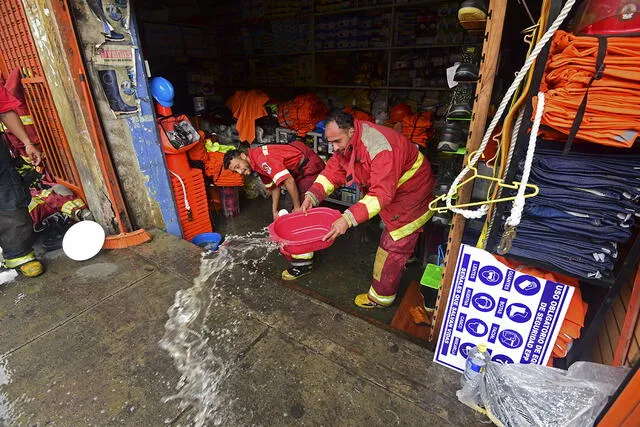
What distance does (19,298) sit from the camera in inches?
92.5

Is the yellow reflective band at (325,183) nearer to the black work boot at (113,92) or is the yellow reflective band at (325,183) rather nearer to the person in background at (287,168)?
the person in background at (287,168)

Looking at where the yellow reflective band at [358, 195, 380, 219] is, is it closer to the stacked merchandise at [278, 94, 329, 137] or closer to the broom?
the broom

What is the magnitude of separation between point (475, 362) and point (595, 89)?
121 cm

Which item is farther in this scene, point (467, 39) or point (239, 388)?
point (467, 39)

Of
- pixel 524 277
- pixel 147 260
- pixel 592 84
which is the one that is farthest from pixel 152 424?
pixel 592 84

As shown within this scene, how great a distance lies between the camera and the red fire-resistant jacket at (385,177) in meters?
2.17

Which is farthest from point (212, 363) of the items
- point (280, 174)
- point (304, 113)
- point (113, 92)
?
point (304, 113)

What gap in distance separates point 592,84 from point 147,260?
3.05 m

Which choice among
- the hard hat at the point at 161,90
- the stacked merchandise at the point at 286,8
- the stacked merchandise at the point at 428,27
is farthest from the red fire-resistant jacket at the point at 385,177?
the stacked merchandise at the point at 286,8

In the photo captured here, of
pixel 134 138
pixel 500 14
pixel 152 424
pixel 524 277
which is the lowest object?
pixel 152 424

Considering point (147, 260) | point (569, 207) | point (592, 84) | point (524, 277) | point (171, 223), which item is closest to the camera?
point (592, 84)

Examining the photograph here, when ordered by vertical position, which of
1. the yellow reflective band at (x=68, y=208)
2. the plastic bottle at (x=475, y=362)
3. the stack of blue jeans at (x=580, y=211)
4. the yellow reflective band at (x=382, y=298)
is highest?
the stack of blue jeans at (x=580, y=211)

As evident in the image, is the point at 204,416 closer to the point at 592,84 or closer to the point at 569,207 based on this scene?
the point at 569,207

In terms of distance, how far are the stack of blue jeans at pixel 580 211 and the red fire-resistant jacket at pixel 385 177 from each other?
0.95 m
